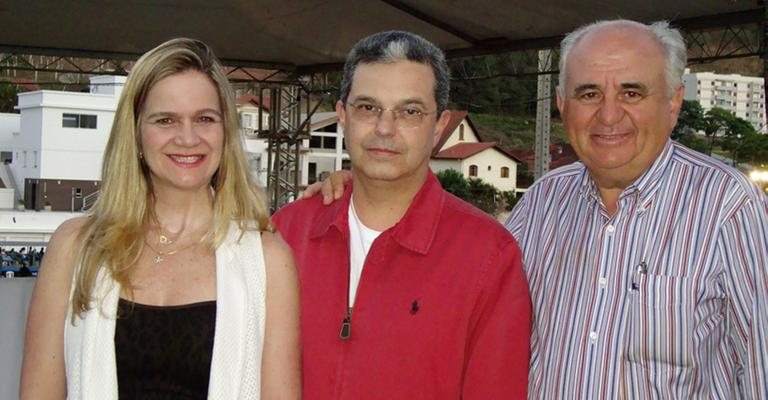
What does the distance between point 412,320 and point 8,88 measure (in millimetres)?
46812

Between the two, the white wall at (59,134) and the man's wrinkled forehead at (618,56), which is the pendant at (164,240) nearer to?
the man's wrinkled forehead at (618,56)

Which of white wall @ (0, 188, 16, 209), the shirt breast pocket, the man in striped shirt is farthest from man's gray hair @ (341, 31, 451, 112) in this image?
white wall @ (0, 188, 16, 209)

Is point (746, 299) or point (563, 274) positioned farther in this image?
point (563, 274)

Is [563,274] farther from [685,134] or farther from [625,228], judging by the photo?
[685,134]

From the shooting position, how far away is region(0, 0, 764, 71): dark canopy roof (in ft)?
25.1

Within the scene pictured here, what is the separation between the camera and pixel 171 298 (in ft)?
6.40

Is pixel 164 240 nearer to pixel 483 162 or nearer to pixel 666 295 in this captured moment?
pixel 666 295

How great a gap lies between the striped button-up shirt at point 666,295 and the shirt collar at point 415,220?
1.15 feet

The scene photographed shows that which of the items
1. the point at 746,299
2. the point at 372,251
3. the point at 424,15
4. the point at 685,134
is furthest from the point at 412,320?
the point at 685,134

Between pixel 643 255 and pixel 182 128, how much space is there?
3.47ft

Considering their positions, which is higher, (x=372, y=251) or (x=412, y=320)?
(x=372, y=251)

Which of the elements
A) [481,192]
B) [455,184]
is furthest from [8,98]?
[481,192]

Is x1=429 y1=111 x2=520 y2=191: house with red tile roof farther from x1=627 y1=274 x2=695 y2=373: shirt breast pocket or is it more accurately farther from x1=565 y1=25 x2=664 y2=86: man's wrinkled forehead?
x1=627 y1=274 x2=695 y2=373: shirt breast pocket

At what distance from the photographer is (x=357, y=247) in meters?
2.24
